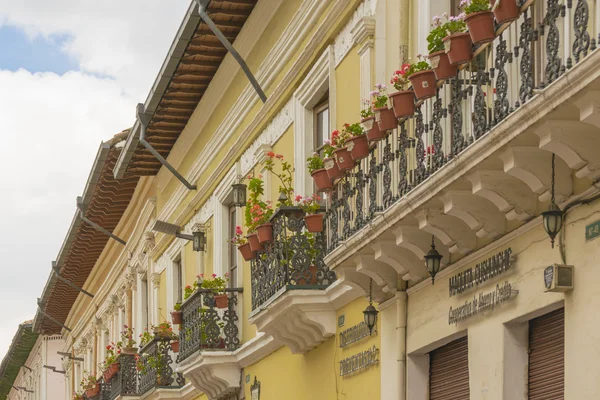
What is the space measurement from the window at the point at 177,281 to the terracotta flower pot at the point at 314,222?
10382 millimetres

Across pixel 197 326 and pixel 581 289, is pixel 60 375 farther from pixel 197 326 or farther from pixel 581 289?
pixel 581 289

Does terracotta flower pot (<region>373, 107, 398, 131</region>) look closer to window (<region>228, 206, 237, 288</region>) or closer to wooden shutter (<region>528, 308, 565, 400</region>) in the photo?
wooden shutter (<region>528, 308, 565, 400</region>)

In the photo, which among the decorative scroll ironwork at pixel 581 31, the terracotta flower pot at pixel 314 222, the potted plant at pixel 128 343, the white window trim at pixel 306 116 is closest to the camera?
the decorative scroll ironwork at pixel 581 31

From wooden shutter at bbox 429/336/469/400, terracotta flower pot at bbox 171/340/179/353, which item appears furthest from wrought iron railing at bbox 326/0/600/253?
terracotta flower pot at bbox 171/340/179/353

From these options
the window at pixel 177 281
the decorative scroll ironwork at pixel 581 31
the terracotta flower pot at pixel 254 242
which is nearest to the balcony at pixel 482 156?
the decorative scroll ironwork at pixel 581 31

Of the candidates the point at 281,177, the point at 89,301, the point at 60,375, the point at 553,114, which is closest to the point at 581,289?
the point at 553,114

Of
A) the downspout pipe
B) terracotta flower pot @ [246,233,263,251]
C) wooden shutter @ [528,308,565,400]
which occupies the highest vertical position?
the downspout pipe

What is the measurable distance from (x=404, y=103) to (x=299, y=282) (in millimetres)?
3878

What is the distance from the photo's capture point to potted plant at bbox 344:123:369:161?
11586mm

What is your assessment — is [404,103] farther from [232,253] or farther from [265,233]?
[232,253]

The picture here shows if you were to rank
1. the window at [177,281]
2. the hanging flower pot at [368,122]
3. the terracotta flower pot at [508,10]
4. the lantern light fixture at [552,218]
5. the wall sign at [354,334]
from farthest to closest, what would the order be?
the window at [177,281] < the wall sign at [354,334] < the hanging flower pot at [368,122] < the lantern light fixture at [552,218] < the terracotta flower pot at [508,10]

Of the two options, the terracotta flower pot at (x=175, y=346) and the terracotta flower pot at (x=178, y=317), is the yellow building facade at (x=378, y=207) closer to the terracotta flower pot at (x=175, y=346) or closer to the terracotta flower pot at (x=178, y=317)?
the terracotta flower pot at (x=175, y=346)

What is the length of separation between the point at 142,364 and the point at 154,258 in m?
2.64

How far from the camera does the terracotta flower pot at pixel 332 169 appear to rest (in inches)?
476
